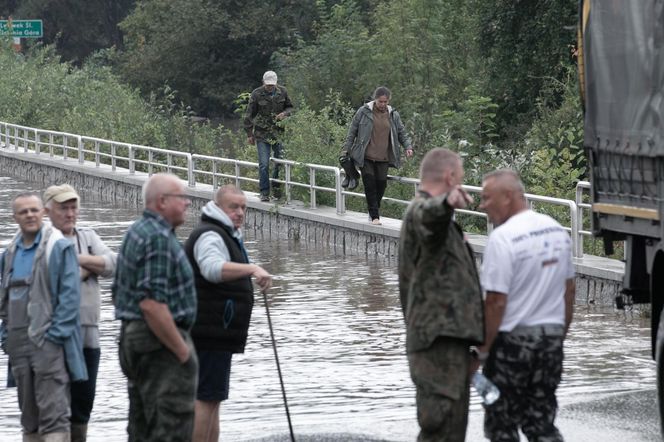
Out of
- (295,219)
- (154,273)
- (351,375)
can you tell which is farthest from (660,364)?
(295,219)

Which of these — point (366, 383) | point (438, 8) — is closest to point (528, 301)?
point (366, 383)

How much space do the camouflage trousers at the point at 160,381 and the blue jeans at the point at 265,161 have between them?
16.2 metres

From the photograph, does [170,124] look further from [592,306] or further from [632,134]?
[632,134]

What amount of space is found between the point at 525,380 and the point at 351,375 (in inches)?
192

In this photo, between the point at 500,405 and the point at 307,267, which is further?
the point at 307,267

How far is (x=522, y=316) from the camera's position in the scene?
25.9ft

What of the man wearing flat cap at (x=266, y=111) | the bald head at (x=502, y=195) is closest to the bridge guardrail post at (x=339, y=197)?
the man wearing flat cap at (x=266, y=111)

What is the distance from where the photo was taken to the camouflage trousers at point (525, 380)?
→ 7.89 metres

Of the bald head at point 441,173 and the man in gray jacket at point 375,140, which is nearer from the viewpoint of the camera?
the bald head at point 441,173

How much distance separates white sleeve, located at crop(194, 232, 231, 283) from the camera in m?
8.84

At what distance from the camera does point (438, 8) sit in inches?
1870

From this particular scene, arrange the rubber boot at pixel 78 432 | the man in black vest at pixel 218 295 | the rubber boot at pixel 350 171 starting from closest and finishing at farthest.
Result: the man in black vest at pixel 218 295 → the rubber boot at pixel 78 432 → the rubber boot at pixel 350 171

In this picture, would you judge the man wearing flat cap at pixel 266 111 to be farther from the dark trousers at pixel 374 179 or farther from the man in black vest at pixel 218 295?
the man in black vest at pixel 218 295

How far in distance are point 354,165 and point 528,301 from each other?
13.8 m
